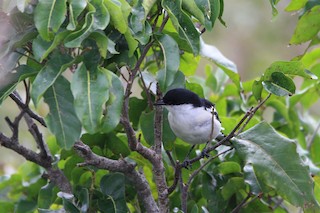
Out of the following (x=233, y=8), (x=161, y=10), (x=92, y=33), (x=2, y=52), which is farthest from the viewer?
(x=233, y=8)

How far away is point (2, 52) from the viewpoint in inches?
86.7

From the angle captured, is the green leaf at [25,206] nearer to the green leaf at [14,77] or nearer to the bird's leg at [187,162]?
the bird's leg at [187,162]

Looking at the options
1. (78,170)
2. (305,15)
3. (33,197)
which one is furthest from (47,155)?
(305,15)

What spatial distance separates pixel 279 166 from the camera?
2.54 metres

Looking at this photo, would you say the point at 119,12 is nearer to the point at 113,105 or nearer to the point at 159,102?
the point at 113,105

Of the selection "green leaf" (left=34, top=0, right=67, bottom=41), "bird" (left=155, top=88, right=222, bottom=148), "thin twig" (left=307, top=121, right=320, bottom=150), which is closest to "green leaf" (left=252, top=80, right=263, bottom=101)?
"bird" (left=155, top=88, right=222, bottom=148)

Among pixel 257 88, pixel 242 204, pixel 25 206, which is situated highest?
pixel 257 88

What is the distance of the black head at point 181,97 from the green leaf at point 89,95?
34.2 inches

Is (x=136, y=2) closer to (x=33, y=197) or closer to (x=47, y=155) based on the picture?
(x=47, y=155)

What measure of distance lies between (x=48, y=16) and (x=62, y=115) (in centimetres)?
29

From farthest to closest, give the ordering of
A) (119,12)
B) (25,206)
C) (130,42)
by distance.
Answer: (25,206) → (130,42) → (119,12)

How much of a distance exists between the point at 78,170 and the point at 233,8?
5.36 meters

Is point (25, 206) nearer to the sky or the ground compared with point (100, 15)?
nearer to the ground

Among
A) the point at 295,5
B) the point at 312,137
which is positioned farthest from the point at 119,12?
the point at 312,137
